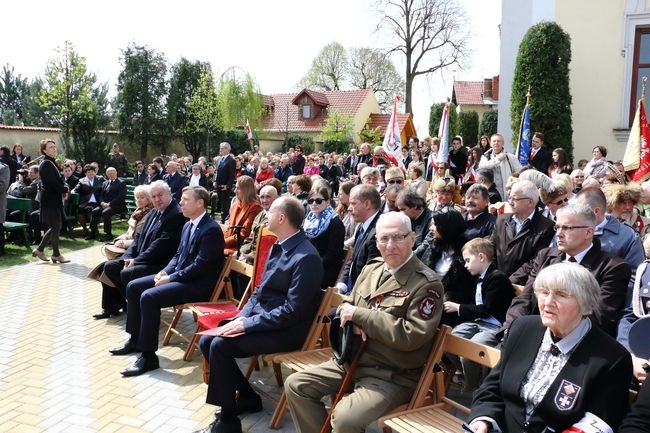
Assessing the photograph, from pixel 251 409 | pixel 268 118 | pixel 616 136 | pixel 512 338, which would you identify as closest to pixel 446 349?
pixel 512 338

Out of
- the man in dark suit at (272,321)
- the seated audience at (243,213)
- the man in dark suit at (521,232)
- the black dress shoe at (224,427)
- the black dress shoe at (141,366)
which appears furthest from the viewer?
the seated audience at (243,213)

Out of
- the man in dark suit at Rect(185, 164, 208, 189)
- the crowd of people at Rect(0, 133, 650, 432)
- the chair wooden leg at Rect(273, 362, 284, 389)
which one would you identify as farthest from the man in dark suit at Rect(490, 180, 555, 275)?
the man in dark suit at Rect(185, 164, 208, 189)

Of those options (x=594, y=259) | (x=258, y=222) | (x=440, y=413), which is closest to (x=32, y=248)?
(x=258, y=222)

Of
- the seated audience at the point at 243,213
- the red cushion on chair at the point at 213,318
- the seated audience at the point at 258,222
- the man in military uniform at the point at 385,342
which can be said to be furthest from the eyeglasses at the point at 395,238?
the seated audience at the point at 243,213

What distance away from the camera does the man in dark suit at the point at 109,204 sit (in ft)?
41.8

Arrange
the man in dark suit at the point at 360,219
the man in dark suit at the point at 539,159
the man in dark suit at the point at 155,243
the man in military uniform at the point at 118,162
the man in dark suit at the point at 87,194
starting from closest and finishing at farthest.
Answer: the man in dark suit at the point at 360,219, the man in dark suit at the point at 155,243, the man in dark suit at the point at 539,159, the man in dark suit at the point at 87,194, the man in military uniform at the point at 118,162

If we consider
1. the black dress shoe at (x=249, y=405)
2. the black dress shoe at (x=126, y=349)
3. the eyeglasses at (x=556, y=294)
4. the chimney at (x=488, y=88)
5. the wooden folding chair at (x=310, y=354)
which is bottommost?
the black dress shoe at (x=126, y=349)

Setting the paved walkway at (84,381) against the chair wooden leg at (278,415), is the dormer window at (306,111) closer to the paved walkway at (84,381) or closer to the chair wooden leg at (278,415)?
the paved walkway at (84,381)

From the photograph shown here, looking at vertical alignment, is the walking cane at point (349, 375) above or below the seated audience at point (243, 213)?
below

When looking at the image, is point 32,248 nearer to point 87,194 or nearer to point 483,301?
point 87,194

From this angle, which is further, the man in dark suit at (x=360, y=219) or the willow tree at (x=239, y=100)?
the willow tree at (x=239, y=100)

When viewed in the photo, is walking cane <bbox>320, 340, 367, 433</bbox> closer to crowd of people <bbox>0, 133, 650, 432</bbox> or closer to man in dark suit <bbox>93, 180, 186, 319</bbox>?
crowd of people <bbox>0, 133, 650, 432</bbox>

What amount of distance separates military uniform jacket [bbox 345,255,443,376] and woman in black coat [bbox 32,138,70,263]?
8088 mm

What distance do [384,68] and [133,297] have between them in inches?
1886
